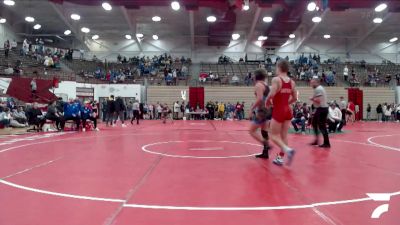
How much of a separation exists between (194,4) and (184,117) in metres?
12.9

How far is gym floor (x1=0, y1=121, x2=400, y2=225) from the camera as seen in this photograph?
3.44m

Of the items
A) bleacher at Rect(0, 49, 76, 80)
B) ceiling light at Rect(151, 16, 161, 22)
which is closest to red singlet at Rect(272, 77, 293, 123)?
bleacher at Rect(0, 49, 76, 80)

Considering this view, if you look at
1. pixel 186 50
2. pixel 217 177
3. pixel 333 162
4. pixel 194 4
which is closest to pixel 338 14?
pixel 186 50

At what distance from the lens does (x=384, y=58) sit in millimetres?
42562

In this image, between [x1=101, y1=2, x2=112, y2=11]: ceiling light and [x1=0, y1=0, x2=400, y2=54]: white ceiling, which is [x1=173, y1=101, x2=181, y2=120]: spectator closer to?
[x1=0, y1=0, x2=400, y2=54]: white ceiling

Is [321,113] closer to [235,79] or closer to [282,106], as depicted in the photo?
[282,106]

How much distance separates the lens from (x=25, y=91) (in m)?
24.2

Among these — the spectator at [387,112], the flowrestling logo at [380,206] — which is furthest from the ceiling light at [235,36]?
the flowrestling logo at [380,206]

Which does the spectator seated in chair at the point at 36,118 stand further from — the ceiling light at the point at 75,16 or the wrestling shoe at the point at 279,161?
the ceiling light at the point at 75,16

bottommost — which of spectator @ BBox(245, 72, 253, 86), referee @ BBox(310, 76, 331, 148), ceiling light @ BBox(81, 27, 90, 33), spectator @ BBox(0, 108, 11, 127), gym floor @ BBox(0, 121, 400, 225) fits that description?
gym floor @ BBox(0, 121, 400, 225)

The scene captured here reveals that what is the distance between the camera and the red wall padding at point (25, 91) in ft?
77.3

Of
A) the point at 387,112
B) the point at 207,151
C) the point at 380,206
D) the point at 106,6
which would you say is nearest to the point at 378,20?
the point at 387,112

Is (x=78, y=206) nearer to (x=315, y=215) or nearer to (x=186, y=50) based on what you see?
(x=315, y=215)

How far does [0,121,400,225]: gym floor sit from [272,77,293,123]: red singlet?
33.0 inches
